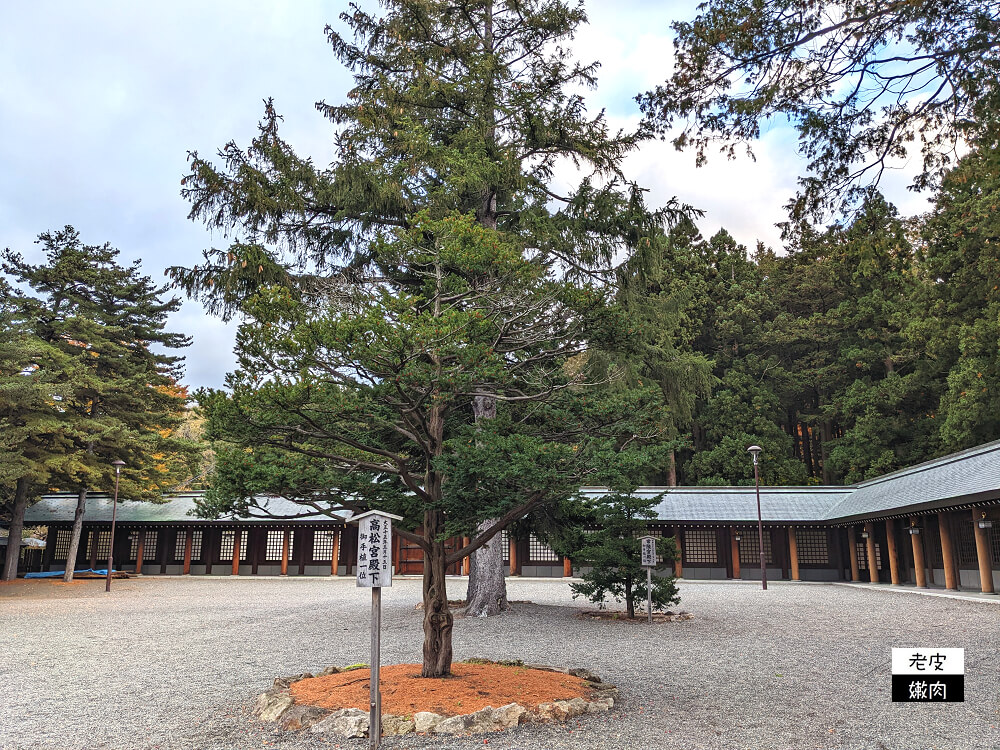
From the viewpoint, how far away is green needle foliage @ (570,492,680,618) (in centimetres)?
1438

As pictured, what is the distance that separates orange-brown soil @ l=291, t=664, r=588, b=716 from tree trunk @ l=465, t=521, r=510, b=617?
691cm

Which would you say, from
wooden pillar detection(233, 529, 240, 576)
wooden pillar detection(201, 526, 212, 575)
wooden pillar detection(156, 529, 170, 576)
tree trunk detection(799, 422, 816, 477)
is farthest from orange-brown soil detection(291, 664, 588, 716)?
tree trunk detection(799, 422, 816, 477)

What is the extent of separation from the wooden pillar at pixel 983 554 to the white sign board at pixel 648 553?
9.77 m

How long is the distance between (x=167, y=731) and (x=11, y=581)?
23959 mm

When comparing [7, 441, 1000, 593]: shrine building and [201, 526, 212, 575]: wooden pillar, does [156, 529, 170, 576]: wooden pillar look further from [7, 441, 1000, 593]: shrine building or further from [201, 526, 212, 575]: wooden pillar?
[201, 526, 212, 575]: wooden pillar

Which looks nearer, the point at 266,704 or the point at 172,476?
the point at 266,704

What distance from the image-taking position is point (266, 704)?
6793mm

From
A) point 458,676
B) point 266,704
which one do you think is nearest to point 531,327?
point 458,676

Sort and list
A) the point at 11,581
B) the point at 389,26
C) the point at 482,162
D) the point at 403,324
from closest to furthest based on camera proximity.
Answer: the point at 403,324
the point at 482,162
the point at 389,26
the point at 11,581

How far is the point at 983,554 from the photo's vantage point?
1739 cm

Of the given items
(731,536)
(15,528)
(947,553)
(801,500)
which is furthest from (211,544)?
(947,553)

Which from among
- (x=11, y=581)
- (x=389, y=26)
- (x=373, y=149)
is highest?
(x=389, y=26)

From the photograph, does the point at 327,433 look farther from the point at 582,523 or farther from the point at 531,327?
the point at 582,523

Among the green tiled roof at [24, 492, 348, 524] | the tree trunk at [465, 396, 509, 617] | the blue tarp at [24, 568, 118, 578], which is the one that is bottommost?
the blue tarp at [24, 568, 118, 578]
